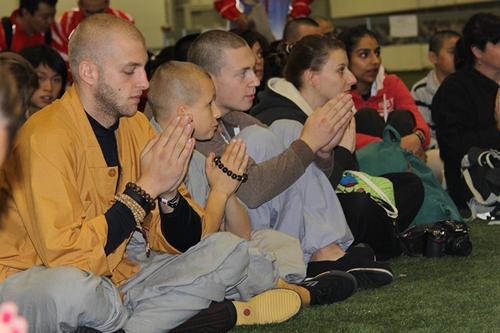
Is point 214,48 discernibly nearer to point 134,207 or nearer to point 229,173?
point 229,173

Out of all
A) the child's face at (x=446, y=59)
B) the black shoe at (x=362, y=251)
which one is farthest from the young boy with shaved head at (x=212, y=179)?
the child's face at (x=446, y=59)

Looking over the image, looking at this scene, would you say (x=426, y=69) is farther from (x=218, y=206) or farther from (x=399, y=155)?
(x=218, y=206)

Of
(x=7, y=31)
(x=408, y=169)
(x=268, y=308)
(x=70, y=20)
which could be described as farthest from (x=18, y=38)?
(x=268, y=308)

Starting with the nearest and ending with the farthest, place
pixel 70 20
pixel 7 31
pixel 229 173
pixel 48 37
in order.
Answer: pixel 229 173 → pixel 7 31 → pixel 48 37 → pixel 70 20

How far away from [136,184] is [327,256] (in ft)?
3.79

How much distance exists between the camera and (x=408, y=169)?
4.41m

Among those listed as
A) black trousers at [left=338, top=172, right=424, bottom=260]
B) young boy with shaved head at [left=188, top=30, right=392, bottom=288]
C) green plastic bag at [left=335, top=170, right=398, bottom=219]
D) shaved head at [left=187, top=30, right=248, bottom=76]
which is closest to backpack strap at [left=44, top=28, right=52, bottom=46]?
shaved head at [left=187, top=30, right=248, bottom=76]

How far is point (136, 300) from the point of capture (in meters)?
2.65

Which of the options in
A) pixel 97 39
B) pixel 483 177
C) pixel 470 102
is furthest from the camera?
pixel 470 102

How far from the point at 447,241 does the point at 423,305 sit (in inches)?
37.8

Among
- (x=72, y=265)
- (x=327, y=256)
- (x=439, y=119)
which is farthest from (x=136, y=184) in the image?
(x=439, y=119)

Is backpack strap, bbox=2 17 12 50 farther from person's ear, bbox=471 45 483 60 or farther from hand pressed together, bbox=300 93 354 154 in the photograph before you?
person's ear, bbox=471 45 483 60

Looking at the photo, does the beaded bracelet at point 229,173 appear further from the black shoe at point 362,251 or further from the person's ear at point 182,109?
the black shoe at point 362,251

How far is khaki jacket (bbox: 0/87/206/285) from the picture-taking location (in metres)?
2.43
